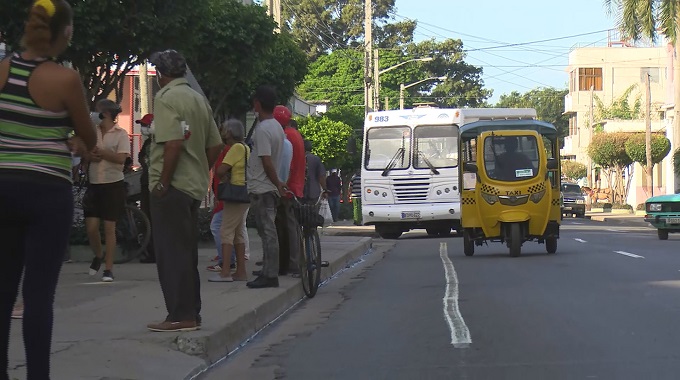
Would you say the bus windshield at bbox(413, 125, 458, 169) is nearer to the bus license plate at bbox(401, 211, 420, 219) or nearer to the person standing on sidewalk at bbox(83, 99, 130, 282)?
the bus license plate at bbox(401, 211, 420, 219)

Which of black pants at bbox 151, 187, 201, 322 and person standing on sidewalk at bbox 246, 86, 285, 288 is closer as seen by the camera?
black pants at bbox 151, 187, 201, 322

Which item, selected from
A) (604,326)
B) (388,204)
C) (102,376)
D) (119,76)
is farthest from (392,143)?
(102,376)

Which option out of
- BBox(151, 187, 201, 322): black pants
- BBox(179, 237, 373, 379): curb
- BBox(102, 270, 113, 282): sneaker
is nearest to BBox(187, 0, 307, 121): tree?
BBox(102, 270, 113, 282): sneaker

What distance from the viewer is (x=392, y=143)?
90.9 ft

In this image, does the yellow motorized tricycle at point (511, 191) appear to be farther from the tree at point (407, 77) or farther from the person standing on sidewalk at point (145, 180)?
the tree at point (407, 77)

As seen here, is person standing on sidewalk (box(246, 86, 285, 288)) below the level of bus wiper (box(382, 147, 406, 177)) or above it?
below

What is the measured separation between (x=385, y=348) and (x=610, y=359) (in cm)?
163

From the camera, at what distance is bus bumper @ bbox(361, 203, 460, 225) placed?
27.0 m

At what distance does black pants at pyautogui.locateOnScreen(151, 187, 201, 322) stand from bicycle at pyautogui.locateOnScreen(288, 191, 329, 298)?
367 centimetres

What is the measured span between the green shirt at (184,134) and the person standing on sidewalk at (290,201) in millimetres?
3575

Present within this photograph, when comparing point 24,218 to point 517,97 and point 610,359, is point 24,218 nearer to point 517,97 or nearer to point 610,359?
point 610,359

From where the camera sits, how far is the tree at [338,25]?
3374 inches

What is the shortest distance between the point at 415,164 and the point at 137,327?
19066mm

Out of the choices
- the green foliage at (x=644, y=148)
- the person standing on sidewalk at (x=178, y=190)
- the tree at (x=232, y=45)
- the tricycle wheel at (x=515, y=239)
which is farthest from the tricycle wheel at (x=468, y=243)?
the green foliage at (x=644, y=148)
